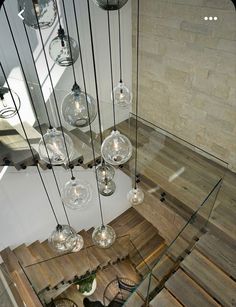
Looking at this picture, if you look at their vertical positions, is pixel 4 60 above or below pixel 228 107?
above

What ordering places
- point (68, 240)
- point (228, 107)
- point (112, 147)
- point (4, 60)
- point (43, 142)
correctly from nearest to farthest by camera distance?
point (43, 142) → point (112, 147) → point (68, 240) → point (4, 60) → point (228, 107)

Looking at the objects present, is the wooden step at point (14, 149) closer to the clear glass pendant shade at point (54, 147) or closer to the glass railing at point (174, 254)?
the clear glass pendant shade at point (54, 147)

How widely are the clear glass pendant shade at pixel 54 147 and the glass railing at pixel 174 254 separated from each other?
2021mm

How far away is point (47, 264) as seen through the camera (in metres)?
4.83

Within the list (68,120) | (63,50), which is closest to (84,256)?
(68,120)

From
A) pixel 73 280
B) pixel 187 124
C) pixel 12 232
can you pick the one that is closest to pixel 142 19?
pixel 187 124

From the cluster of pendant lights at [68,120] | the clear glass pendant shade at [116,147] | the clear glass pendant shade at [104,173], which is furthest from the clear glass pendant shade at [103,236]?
the clear glass pendant shade at [116,147]

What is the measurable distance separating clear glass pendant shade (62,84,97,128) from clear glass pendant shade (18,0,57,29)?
0.54 m

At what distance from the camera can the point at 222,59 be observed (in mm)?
3984

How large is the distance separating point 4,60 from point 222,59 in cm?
345

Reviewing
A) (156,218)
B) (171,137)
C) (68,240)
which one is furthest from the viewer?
(156,218)

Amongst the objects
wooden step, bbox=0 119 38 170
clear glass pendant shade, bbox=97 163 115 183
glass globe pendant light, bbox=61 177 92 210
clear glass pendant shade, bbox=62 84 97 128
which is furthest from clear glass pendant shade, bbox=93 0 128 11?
wooden step, bbox=0 119 38 170

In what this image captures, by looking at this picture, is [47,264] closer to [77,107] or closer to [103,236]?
[103,236]

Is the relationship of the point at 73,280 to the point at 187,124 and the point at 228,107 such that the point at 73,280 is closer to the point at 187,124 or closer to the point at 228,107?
the point at 187,124
